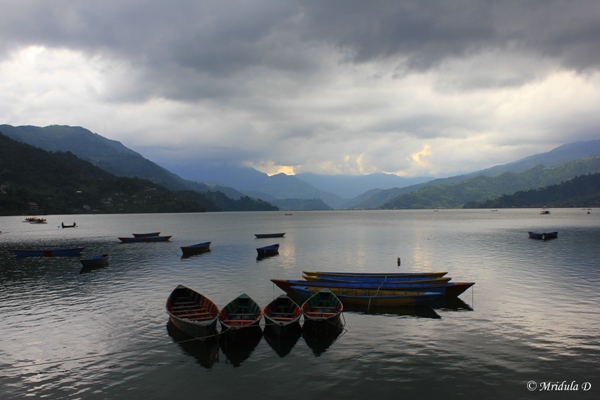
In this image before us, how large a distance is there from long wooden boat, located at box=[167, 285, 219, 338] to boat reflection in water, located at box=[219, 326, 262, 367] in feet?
4.23

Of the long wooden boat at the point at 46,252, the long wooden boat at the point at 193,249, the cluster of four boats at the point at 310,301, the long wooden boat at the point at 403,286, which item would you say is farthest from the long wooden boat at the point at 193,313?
the long wooden boat at the point at 46,252

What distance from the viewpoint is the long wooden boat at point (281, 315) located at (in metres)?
28.0

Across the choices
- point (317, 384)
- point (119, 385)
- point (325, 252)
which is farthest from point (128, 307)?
point (325, 252)

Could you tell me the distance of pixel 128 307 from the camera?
38812mm

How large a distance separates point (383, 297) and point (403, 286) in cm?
441

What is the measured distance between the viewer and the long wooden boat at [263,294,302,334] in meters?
28.0

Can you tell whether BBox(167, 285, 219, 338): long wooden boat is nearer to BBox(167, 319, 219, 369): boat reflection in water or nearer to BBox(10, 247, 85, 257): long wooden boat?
BBox(167, 319, 219, 369): boat reflection in water

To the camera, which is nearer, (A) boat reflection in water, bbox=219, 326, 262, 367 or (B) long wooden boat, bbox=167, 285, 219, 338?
(A) boat reflection in water, bbox=219, 326, 262, 367

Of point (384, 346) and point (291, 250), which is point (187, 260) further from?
point (384, 346)

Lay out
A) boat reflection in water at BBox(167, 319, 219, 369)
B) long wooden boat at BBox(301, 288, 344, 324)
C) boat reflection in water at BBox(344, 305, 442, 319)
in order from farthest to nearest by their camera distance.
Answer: boat reflection in water at BBox(344, 305, 442, 319), long wooden boat at BBox(301, 288, 344, 324), boat reflection in water at BBox(167, 319, 219, 369)

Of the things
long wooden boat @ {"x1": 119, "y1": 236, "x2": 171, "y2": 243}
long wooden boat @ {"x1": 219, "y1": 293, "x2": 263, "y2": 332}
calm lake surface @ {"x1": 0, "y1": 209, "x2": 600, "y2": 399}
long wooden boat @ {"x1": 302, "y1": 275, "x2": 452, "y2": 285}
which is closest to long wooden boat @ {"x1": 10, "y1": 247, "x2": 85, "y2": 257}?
calm lake surface @ {"x1": 0, "y1": 209, "x2": 600, "y2": 399}

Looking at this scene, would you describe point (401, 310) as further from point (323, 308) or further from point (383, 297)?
point (323, 308)

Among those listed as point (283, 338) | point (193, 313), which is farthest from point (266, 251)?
point (283, 338)

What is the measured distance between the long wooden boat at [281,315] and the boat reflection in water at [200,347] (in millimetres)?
4500
